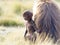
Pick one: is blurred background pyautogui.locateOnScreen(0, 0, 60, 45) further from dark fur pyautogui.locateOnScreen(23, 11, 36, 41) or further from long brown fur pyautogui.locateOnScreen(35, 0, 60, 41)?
long brown fur pyautogui.locateOnScreen(35, 0, 60, 41)

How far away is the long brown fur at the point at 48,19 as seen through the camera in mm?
9234

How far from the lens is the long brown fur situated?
923cm

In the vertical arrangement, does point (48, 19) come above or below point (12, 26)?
above

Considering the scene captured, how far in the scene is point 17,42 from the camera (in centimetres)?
1023

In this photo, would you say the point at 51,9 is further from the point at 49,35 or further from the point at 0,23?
the point at 0,23

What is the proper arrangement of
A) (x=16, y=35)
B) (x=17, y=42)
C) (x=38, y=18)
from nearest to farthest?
1. (x=38, y=18)
2. (x=17, y=42)
3. (x=16, y=35)

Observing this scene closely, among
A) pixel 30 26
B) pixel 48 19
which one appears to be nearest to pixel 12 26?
pixel 30 26

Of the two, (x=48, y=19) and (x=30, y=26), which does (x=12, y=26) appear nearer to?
(x=30, y=26)

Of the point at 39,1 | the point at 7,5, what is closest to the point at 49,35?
the point at 39,1

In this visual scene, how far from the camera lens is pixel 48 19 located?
365 inches

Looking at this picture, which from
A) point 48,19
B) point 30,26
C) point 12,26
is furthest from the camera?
point 12,26

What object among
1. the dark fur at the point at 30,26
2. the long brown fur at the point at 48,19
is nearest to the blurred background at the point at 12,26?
the dark fur at the point at 30,26

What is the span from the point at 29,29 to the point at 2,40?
1.26 metres

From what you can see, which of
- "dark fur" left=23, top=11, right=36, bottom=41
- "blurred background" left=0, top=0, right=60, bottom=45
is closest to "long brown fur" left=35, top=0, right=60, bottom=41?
"dark fur" left=23, top=11, right=36, bottom=41
